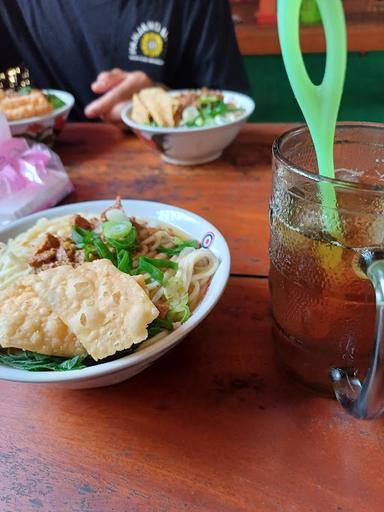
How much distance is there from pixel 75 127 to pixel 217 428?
1.24 metres

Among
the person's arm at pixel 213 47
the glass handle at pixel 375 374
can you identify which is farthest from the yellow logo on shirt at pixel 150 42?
the glass handle at pixel 375 374

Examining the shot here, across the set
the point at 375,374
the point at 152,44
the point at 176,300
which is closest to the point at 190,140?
the point at 176,300

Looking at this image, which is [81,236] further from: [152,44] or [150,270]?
[152,44]

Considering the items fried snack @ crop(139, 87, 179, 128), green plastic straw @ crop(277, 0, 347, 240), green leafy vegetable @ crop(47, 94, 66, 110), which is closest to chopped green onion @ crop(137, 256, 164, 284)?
green plastic straw @ crop(277, 0, 347, 240)

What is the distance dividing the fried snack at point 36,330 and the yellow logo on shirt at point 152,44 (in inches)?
62.8

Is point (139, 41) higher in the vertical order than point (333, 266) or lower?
higher

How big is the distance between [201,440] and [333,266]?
9.4 inches

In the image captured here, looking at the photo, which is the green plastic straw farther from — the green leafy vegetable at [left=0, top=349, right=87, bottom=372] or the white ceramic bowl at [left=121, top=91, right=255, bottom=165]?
the white ceramic bowl at [left=121, top=91, right=255, bottom=165]

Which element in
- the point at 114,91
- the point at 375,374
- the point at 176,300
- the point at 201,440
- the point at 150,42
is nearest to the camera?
the point at 375,374

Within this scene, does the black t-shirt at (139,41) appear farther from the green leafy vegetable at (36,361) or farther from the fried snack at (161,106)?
the green leafy vegetable at (36,361)

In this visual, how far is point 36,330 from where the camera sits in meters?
0.54

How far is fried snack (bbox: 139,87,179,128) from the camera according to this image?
1.21m

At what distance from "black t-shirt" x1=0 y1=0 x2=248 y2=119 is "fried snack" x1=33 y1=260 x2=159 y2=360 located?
152cm

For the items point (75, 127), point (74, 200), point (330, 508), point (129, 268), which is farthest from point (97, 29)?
point (330, 508)
